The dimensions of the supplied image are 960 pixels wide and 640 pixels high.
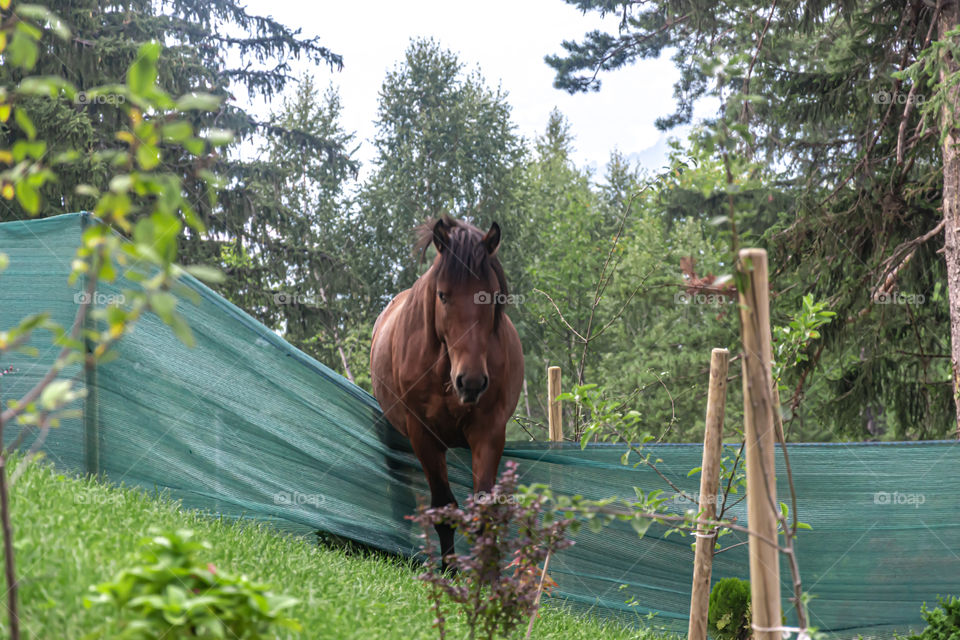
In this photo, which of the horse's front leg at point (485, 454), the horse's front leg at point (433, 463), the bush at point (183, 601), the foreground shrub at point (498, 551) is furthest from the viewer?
the horse's front leg at point (433, 463)

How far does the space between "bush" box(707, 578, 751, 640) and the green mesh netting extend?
182 millimetres

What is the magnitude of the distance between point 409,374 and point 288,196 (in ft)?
74.9

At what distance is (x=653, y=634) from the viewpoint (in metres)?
4.79

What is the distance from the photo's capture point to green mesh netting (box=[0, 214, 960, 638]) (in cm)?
445

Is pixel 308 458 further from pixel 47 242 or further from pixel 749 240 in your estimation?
pixel 749 240

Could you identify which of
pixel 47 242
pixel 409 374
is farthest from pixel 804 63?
pixel 47 242

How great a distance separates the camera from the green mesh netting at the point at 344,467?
175 inches

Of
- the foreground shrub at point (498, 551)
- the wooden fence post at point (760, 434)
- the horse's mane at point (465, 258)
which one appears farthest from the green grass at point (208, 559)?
the horse's mane at point (465, 258)

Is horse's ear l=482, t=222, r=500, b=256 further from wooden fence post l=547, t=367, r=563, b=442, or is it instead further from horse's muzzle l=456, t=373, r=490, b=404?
wooden fence post l=547, t=367, r=563, b=442

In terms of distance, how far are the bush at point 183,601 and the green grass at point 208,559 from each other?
27 centimetres

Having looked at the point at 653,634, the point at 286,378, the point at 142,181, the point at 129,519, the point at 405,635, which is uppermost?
the point at 142,181

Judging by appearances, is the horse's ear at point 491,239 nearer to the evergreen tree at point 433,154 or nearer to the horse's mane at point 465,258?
the horse's mane at point 465,258

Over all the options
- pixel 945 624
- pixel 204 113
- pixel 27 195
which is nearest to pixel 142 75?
pixel 27 195

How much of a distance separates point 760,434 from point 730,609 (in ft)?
9.54
